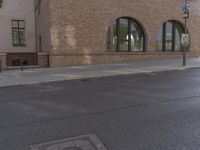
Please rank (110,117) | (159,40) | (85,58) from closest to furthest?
(110,117)
(85,58)
(159,40)

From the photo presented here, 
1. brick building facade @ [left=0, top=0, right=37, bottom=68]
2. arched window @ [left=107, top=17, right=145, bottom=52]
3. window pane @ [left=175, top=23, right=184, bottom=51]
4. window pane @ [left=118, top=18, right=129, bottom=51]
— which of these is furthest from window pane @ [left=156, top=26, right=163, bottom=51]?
brick building facade @ [left=0, top=0, right=37, bottom=68]

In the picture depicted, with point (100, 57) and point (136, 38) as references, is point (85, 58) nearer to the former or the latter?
point (100, 57)

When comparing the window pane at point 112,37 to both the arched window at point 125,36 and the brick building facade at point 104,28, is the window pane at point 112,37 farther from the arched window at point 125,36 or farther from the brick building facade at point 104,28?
the brick building facade at point 104,28

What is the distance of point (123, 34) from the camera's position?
20.8 m

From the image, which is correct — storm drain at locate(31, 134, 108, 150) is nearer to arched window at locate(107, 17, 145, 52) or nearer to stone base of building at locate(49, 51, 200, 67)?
stone base of building at locate(49, 51, 200, 67)

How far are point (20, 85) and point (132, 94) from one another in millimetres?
5635

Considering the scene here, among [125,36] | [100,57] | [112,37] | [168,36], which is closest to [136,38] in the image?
[125,36]

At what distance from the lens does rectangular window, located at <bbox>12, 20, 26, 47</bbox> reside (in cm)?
2601

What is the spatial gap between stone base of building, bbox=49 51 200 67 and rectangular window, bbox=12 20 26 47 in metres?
9.58

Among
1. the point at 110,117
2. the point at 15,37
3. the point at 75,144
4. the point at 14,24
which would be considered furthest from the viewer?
the point at 15,37

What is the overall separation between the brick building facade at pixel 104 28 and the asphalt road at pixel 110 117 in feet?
30.8

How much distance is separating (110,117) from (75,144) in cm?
166

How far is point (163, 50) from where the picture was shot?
22.1 meters

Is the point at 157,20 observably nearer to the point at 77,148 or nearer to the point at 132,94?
the point at 132,94
